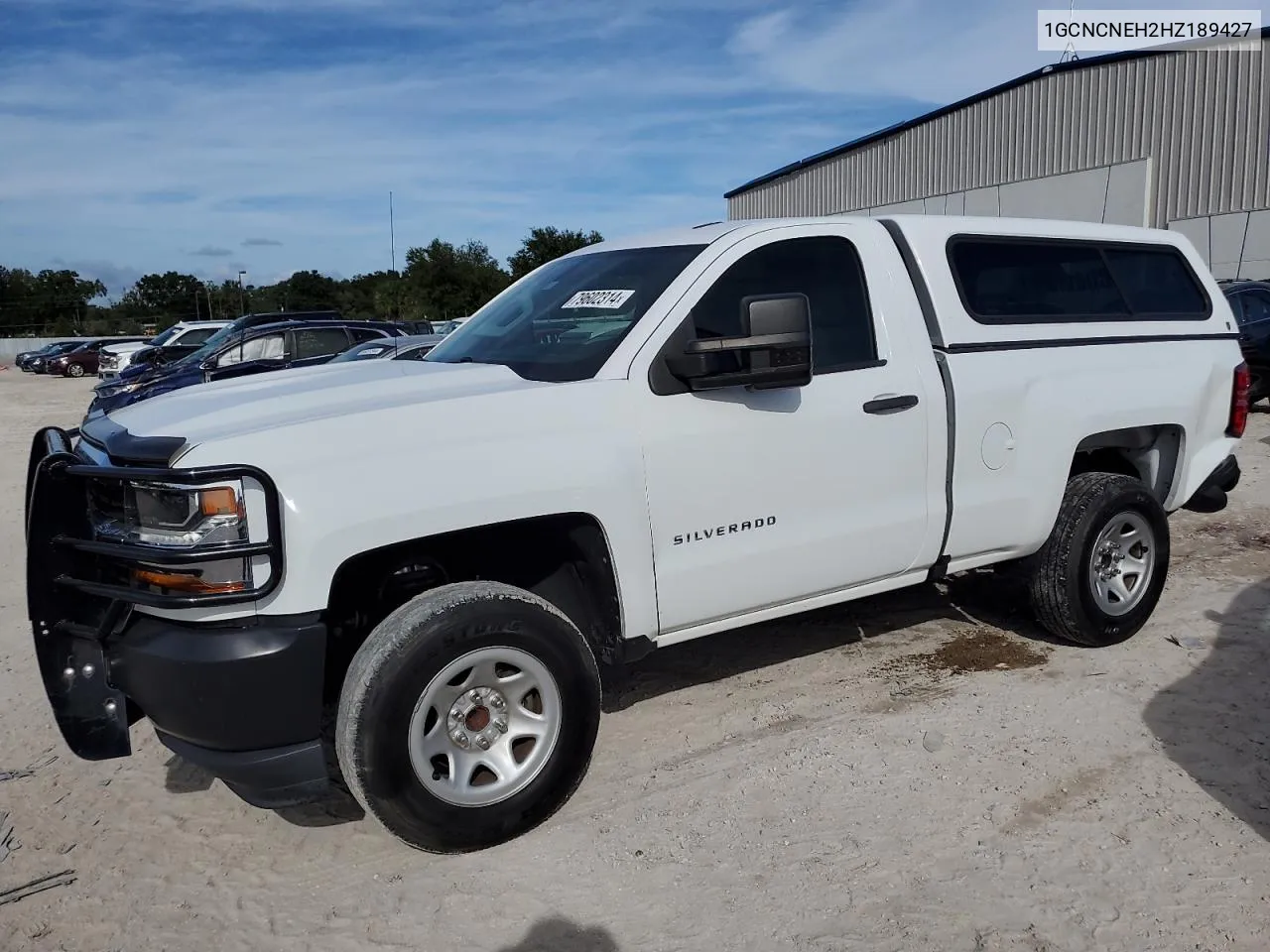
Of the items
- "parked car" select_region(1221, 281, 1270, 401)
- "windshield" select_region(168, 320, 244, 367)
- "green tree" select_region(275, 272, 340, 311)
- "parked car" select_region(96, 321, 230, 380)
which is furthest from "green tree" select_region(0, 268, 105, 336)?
"parked car" select_region(1221, 281, 1270, 401)

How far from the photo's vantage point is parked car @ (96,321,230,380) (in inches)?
798

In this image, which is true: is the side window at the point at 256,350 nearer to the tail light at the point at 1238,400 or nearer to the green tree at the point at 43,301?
the tail light at the point at 1238,400

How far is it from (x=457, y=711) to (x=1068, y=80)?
2567cm

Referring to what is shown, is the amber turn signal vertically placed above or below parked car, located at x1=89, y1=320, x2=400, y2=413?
below

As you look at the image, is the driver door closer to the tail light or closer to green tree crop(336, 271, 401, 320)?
the tail light

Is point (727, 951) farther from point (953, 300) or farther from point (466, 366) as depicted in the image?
point (953, 300)

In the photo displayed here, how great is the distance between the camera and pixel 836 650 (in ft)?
16.5

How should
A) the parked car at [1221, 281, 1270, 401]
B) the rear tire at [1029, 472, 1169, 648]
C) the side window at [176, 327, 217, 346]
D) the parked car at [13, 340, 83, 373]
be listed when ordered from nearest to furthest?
the rear tire at [1029, 472, 1169, 648] < the parked car at [1221, 281, 1270, 401] < the side window at [176, 327, 217, 346] < the parked car at [13, 340, 83, 373]

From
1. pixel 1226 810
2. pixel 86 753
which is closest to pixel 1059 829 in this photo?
pixel 1226 810

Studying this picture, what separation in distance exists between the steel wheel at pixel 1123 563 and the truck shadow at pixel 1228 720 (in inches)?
16.8

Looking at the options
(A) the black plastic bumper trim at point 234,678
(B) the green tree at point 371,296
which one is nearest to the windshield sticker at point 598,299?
(A) the black plastic bumper trim at point 234,678

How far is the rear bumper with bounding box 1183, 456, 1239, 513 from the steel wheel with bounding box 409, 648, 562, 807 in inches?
152

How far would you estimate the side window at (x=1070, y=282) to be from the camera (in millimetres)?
4484

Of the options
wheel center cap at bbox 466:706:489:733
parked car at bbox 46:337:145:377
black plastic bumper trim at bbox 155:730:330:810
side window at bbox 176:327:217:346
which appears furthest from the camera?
parked car at bbox 46:337:145:377
